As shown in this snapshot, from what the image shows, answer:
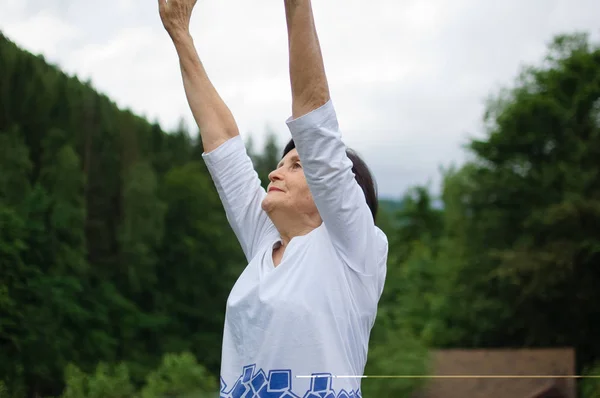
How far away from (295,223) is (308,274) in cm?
18

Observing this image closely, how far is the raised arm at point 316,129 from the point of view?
1579 mm

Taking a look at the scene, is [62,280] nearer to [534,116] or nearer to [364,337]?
[364,337]

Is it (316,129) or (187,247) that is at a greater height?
(187,247)

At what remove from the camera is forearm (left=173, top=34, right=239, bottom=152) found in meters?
1.96

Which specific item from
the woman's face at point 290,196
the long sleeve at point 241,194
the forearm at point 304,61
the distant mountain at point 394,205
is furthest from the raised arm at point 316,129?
the distant mountain at point 394,205

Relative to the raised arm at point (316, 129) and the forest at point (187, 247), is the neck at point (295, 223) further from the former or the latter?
the forest at point (187, 247)

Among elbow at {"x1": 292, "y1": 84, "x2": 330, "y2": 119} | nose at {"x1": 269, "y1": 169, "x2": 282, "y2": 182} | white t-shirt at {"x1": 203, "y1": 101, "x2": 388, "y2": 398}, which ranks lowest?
white t-shirt at {"x1": 203, "y1": 101, "x2": 388, "y2": 398}

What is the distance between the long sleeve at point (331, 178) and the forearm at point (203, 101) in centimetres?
39

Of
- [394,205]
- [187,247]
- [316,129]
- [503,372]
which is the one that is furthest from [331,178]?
[394,205]

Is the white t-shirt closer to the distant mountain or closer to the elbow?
the elbow

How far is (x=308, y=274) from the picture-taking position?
1.68m

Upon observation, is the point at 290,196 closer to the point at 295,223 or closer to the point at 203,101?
the point at 295,223

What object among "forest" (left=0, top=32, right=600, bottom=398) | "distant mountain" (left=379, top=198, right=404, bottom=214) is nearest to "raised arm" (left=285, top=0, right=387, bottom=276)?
"forest" (left=0, top=32, right=600, bottom=398)

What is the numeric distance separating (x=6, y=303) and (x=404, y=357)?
7324 mm
